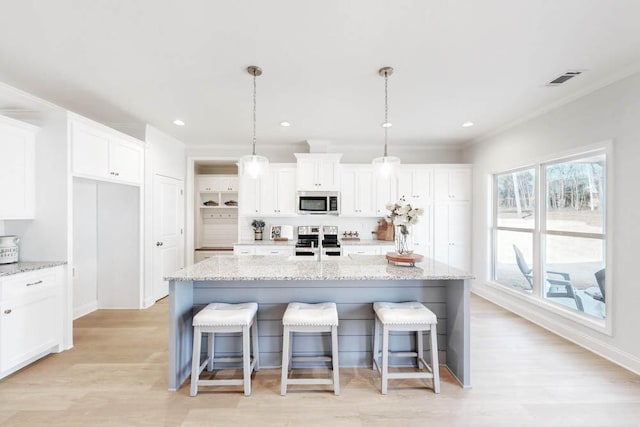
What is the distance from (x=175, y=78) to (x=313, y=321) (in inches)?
98.4

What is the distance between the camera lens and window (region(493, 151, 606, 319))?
9.70ft

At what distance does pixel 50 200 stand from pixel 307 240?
3369mm

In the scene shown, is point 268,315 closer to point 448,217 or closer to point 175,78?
point 175,78

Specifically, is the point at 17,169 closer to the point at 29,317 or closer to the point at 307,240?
the point at 29,317

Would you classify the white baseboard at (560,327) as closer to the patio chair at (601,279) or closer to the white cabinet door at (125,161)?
the patio chair at (601,279)

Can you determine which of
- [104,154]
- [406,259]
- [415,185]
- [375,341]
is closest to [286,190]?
[415,185]

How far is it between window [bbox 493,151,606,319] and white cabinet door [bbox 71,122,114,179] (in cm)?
525

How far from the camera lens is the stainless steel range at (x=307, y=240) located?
4684 mm

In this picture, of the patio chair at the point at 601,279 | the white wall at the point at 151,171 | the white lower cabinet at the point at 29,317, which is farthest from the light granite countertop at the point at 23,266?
the patio chair at the point at 601,279

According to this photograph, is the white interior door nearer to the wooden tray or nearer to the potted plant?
the potted plant

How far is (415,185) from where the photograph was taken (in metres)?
5.02

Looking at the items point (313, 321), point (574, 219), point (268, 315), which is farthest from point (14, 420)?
point (574, 219)

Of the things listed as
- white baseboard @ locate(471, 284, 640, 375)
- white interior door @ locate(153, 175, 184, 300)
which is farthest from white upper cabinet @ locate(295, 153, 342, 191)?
white baseboard @ locate(471, 284, 640, 375)

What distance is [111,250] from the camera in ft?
13.0
